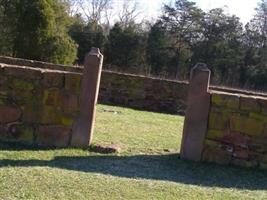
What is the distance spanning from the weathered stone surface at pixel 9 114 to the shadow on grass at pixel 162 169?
975 mm

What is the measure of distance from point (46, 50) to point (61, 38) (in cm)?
81

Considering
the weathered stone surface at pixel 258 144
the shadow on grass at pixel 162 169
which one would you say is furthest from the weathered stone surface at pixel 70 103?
the weathered stone surface at pixel 258 144

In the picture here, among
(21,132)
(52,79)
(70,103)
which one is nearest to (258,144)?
(70,103)

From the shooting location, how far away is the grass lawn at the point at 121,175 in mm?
4789

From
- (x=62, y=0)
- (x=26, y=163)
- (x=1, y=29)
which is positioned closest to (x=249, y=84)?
(x=62, y=0)

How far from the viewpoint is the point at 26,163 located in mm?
5559

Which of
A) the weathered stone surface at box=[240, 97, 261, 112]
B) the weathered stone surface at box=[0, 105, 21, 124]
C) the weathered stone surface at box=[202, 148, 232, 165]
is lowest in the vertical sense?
the weathered stone surface at box=[202, 148, 232, 165]

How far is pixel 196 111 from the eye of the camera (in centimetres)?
662

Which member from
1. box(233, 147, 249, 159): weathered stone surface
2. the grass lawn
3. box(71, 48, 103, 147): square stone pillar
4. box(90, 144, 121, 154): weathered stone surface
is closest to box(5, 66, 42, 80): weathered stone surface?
box(71, 48, 103, 147): square stone pillar

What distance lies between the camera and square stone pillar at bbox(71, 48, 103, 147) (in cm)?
652

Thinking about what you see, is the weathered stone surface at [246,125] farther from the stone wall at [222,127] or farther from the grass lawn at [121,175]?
the grass lawn at [121,175]

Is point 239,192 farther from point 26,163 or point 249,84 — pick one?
point 249,84

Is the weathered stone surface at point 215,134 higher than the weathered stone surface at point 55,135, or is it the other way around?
the weathered stone surface at point 215,134

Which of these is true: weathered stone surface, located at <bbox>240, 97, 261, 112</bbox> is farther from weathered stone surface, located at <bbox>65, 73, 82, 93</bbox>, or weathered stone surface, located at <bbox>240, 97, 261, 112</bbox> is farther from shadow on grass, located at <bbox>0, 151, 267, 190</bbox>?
weathered stone surface, located at <bbox>65, 73, 82, 93</bbox>
